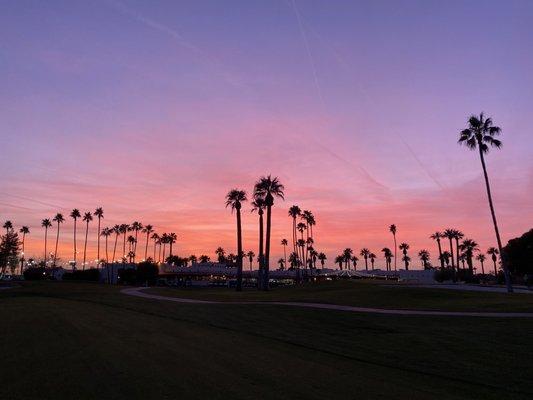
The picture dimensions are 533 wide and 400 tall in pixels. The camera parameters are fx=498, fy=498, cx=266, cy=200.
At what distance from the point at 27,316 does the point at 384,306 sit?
21438 millimetres

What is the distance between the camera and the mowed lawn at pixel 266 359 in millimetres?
10016

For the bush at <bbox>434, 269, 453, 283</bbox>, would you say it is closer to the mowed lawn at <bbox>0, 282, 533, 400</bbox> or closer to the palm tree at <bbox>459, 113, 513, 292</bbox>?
the palm tree at <bbox>459, 113, 513, 292</bbox>

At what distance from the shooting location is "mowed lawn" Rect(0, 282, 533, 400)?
394 inches

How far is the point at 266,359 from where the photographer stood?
1363cm

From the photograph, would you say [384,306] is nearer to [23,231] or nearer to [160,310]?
[160,310]

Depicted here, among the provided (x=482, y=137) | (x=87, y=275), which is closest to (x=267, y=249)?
(x=482, y=137)

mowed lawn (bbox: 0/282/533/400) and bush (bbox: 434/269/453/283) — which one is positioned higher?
bush (bbox: 434/269/453/283)

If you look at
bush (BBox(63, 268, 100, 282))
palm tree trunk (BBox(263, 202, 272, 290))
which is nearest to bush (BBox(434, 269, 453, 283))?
palm tree trunk (BBox(263, 202, 272, 290))

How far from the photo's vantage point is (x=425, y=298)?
39156 millimetres

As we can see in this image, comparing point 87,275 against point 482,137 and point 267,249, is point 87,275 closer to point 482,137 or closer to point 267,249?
point 267,249

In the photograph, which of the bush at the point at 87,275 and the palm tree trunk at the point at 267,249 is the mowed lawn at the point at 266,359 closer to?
the palm tree trunk at the point at 267,249

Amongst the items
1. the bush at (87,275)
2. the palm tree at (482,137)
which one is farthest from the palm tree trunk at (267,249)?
the bush at (87,275)

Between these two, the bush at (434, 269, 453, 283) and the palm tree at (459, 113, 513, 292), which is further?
the bush at (434, 269, 453, 283)

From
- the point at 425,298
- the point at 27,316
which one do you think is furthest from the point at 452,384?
the point at 425,298
